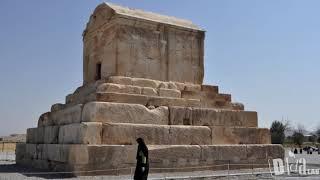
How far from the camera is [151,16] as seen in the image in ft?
41.7

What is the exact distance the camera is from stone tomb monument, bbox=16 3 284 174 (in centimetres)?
989

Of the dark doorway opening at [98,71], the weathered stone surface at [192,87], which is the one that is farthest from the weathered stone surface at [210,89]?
the dark doorway opening at [98,71]

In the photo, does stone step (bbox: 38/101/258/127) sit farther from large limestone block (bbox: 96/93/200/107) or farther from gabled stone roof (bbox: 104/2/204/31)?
gabled stone roof (bbox: 104/2/204/31)

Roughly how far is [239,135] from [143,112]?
324cm

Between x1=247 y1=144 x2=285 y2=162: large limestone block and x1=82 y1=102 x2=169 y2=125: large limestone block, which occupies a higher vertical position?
x1=82 y1=102 x2=169 y2=125: large limestone block

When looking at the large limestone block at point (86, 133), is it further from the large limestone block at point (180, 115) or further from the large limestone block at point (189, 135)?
the large limestone block at point (180, 115)

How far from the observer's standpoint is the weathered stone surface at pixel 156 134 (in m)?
9.90

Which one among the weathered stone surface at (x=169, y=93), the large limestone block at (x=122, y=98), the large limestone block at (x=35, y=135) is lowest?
the large limestone block at (x=35, y=135)

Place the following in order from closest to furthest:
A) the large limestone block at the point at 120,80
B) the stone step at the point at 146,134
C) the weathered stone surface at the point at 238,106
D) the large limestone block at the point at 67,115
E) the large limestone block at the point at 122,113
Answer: the stone step at the point at 146,134
the large limestone block at the point at 122,113
the large limestone block at the point at 67,115
the large limestone block at the point at 120,80
the weathered stone surface at the point at 238,106

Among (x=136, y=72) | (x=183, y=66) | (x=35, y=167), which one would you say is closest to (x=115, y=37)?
(x=136, y=72)

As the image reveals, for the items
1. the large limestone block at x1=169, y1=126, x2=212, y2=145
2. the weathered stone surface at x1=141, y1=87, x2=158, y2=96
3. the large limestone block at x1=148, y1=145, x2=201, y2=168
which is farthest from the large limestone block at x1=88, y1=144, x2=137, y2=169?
the weathered stone surface at x1=141, y1=87, x2=158, y2=96

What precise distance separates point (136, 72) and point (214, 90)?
2694mm

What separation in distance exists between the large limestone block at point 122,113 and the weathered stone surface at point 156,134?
244 mm

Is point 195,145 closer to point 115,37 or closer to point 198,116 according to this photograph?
point 198,116
